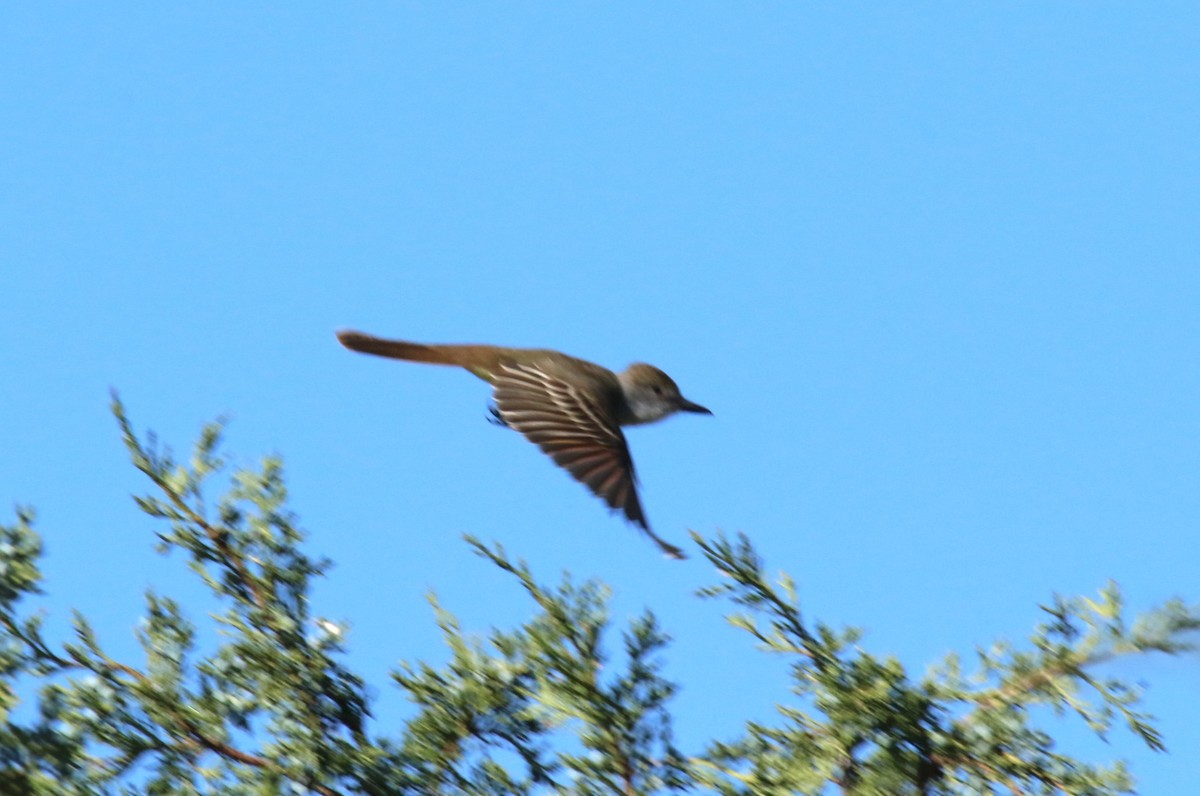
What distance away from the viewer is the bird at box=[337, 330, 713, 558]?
5.57 m

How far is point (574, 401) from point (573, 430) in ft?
1.59

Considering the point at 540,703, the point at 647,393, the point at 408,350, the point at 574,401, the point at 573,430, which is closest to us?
the point at 540,703

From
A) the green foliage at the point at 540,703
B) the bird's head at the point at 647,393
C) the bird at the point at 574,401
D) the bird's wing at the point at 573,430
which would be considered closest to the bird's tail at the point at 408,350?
the bird at the point at 574,401

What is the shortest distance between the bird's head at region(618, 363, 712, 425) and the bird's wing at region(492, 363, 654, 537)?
907mm

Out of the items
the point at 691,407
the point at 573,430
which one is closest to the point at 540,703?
the point at 573,430

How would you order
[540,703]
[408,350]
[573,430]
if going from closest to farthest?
[540,703] → [573,430] → [408,350]

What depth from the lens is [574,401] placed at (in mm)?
6504

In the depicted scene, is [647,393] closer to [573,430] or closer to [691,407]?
[691,407]

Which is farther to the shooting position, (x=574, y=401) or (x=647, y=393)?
(x=647, y=393)

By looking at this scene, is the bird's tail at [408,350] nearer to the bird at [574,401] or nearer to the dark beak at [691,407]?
the bird at [574,401]

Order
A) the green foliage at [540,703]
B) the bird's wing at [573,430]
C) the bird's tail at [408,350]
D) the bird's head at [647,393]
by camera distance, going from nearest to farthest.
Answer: the green foliage at [540,703] < the bird's wing at [573,430] < the bird's tail at [408,350] < the bird's head at [647,393]

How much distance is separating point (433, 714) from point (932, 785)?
1048 millimetres

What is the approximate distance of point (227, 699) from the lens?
3137 millimetres

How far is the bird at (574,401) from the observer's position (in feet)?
18.3
